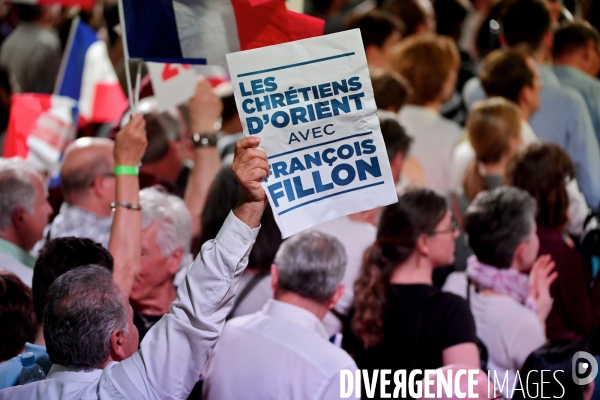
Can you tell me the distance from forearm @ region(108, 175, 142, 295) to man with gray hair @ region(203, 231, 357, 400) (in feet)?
1.71

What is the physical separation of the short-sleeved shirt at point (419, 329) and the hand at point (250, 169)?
1.32 meters

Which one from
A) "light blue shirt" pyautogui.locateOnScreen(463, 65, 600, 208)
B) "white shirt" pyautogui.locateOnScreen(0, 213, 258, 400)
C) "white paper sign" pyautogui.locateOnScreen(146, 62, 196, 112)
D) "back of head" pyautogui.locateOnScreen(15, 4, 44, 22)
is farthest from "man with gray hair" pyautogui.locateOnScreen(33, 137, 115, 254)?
"back of head" pyautogui.locateOnScreen(15, 4, 44, 22)

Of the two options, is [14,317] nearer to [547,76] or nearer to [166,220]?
[166,220]

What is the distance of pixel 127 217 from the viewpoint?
375 centimetres

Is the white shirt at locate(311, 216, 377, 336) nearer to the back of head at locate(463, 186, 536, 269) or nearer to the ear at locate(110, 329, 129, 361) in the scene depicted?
the back of head at locate(463, 186, 536, 269)

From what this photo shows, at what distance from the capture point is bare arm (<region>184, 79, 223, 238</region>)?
206 inches

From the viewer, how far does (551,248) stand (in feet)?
15.3

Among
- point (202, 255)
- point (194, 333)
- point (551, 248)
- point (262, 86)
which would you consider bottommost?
point (551, 248)

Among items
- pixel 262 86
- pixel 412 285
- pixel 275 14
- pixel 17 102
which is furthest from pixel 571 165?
pixel 17 102

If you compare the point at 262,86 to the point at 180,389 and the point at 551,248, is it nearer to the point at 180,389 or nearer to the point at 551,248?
the point at 180,389

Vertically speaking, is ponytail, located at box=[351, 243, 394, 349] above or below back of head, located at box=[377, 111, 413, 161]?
below

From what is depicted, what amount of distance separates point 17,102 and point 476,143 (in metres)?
3.06

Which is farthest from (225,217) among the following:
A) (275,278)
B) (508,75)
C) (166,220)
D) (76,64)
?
(508,75)

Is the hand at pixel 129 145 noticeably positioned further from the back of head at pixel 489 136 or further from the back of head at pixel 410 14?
the back of head at pixel 410 14
